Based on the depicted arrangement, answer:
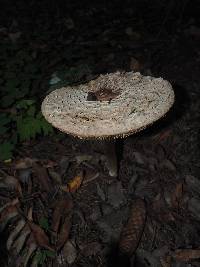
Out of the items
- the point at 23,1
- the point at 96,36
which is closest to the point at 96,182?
the point at 96,36

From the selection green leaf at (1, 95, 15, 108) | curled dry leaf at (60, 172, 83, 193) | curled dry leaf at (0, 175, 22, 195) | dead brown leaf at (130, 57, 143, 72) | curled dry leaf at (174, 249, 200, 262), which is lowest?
curled dry leaf at (174, 249, 200, 262)

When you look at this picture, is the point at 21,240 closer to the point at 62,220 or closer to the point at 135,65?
the point at 62,220

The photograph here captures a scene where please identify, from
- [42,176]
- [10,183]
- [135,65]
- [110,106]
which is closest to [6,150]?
[10,183]

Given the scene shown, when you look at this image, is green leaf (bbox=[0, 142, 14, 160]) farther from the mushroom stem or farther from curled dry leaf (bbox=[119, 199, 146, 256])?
curled dry leaf (bbox=[119, 199, 146, 256])

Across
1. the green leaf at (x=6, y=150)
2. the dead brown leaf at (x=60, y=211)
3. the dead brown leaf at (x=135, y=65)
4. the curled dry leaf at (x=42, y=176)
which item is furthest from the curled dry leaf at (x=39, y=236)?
the dead brown leaf at (x=135, y=65)

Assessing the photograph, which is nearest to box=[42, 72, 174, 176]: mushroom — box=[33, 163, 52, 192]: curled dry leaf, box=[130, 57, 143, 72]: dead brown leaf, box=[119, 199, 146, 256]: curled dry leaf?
box=[119, 199, 146, 256]: curled dry leaf

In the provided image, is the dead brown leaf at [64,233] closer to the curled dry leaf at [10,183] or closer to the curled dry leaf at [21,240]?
the curled dry leaf at [21,240]
